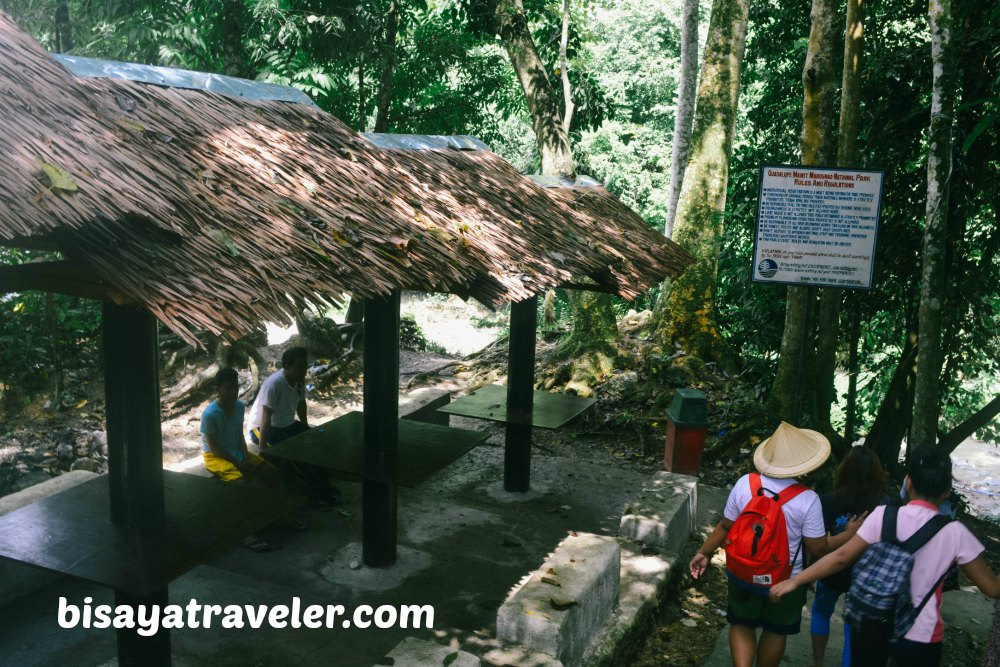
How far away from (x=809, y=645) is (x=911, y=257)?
5.20m

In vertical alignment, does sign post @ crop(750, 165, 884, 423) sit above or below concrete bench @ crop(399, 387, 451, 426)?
above

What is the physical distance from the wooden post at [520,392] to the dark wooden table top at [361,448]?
788 millimetres

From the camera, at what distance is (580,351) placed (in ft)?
40.5

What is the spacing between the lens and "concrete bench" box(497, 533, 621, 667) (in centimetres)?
443

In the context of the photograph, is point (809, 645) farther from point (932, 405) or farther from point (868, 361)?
point (868, 361)

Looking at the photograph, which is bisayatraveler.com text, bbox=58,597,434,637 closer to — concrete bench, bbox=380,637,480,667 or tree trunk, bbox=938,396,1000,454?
concrete bench, bbox=380,637,480,667

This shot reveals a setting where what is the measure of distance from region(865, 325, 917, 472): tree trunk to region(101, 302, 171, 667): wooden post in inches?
308

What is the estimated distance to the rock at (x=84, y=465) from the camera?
9.65 m

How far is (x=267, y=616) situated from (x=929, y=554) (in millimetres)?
4193

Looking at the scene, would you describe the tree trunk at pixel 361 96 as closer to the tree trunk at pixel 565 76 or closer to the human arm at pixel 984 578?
the tree trunk at pixel 565 76

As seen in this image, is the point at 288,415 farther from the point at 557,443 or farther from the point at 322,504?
the point at 557,443

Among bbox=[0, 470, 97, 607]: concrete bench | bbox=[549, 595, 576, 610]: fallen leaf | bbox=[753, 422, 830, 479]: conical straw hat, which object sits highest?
bbox=[753, 422, 830, 479]: conical straw hat

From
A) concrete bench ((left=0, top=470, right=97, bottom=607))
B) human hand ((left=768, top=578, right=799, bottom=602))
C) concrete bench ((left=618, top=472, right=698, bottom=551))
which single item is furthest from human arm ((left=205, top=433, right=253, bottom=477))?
human hand ((left=768, top=578, right=799, bottom=602))

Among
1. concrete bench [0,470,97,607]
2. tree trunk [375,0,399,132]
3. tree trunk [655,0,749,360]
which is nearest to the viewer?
concrete bench [0,470,97,607]
